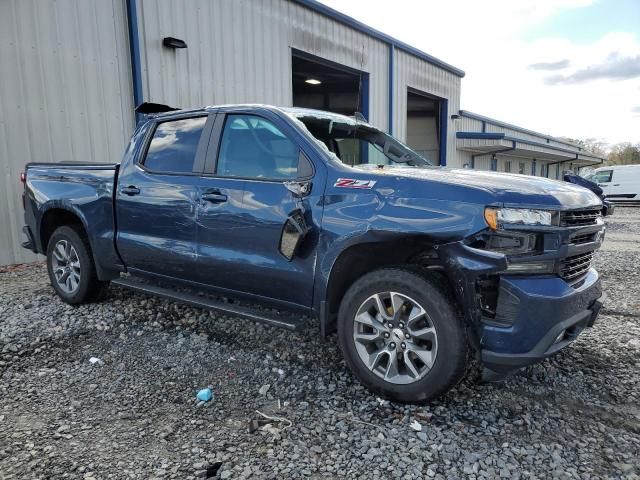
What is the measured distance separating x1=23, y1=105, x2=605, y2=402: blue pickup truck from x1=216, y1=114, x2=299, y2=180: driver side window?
0.01 meters

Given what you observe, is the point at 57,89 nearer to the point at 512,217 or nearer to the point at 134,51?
the point at 134,51

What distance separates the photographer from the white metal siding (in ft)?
50.0

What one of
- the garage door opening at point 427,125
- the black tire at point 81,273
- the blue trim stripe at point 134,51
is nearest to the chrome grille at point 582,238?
the black tire at point 81,273

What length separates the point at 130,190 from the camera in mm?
4250

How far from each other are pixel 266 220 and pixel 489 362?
1734 mm

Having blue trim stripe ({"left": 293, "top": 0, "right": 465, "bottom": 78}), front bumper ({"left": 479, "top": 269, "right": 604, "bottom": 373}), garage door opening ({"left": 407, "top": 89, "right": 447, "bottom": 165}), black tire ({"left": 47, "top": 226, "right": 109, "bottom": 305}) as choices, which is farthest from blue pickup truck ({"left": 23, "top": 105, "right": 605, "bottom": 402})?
garage door opening ({"left": 407, "top": 89, "right": 447, "bottom": 165})

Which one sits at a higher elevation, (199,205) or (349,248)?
(199,205)

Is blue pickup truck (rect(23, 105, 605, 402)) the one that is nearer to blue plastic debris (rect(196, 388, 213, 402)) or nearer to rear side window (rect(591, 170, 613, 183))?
blue plastic debris (rect(196, 388, 213, 402))

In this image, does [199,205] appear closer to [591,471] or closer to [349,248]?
[349,248]

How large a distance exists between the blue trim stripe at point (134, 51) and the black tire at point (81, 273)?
12.0 ft

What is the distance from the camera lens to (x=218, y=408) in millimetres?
3006

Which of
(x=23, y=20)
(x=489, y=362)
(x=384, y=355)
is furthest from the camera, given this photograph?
(x=23, y=20)

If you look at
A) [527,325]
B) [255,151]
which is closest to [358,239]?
[527,325]

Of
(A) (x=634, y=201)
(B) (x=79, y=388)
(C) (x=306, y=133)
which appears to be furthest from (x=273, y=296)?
(A) (x=634, y=201)
